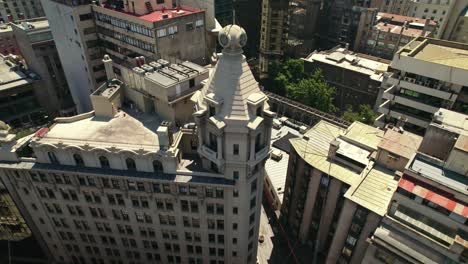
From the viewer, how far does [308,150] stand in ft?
234

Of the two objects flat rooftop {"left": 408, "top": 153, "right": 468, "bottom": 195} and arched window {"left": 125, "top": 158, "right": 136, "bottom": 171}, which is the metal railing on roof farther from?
arched window {"left": 125, "top": 158, "right": 136, "bottom": 171}

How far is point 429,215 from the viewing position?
1766 inches

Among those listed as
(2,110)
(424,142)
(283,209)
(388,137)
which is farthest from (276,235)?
(2,110)

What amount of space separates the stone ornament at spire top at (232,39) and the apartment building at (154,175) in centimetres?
15

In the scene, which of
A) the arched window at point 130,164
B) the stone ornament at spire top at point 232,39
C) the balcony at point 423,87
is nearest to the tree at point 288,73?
the balcony at point 423,87

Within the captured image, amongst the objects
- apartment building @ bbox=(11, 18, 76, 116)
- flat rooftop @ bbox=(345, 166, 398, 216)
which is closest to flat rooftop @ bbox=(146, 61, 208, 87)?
flat rooftop @ bbox=(345, 166, 398, 216)

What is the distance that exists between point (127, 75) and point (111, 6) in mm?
42321

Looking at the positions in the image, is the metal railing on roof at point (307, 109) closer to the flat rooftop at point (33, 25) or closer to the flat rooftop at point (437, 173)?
the flat rooftop at point (437, 173)

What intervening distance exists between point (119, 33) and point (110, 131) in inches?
1703

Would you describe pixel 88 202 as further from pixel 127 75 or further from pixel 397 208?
pixel 397 208

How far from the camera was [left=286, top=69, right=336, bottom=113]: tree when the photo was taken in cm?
11575

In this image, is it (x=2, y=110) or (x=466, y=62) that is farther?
(x=2, y=110)

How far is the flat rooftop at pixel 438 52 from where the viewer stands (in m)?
72.3

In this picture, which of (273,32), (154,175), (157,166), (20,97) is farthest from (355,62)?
(20,97)
